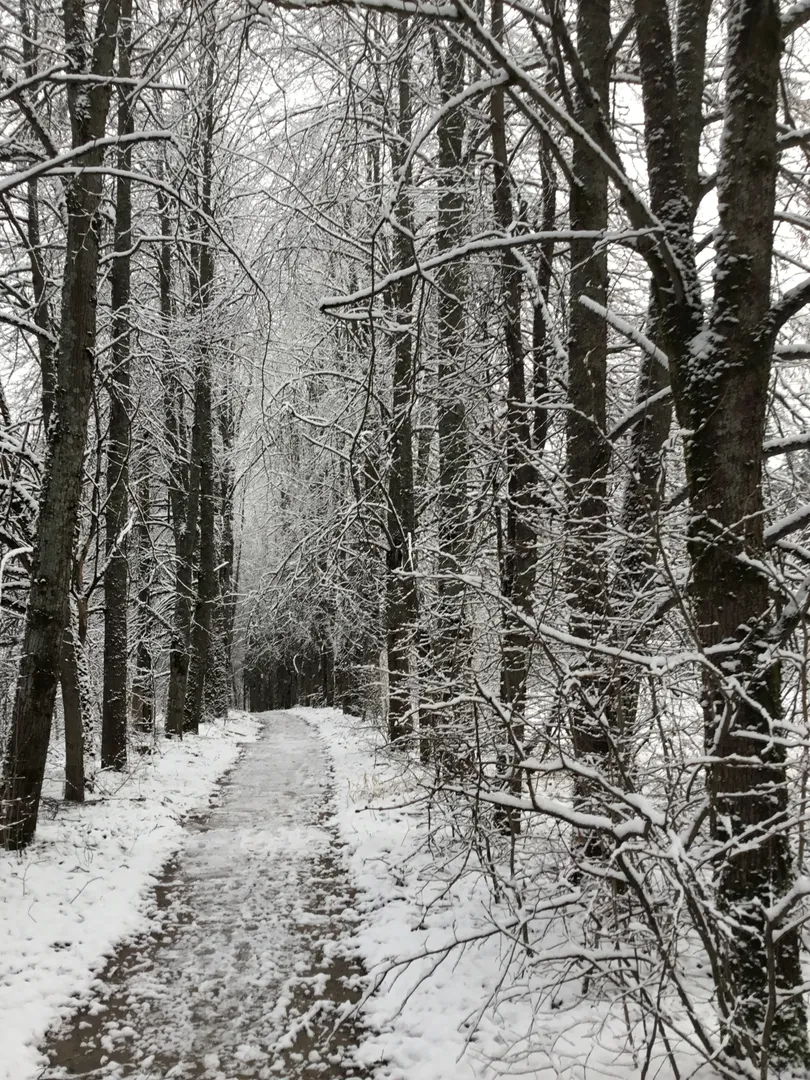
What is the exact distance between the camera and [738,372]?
11.6ft

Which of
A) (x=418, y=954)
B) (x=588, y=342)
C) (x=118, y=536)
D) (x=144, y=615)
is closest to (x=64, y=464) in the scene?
(x=118, y=536)

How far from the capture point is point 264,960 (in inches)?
210

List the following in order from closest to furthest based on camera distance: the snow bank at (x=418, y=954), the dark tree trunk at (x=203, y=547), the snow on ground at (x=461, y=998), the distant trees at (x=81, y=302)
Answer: the snow on ground at (x=461, y=998), the snow bank at (x=418, y=954), the distant trees at (x=81, y=302), the dark tree trunk at (x=203, y=547)

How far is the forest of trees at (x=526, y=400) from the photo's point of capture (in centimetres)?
324

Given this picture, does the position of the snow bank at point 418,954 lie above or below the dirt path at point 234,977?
above

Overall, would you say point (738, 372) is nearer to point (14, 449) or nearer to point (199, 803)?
point (14, 449)

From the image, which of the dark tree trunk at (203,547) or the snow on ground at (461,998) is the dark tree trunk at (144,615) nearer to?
the dark tree trunk at (203,547)

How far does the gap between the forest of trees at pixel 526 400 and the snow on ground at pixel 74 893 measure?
54 centimetres

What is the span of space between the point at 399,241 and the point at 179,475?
871 cm

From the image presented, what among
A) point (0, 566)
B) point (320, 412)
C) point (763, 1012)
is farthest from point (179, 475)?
point (763, 1012)

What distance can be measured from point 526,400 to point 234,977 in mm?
5157

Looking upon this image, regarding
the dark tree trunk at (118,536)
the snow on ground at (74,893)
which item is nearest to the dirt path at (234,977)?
the snow on ground at (74,893)

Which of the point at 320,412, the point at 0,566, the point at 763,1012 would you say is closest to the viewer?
the point at 763,1012

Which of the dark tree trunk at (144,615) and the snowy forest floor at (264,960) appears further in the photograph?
the dark tree trunk at (144,615)
